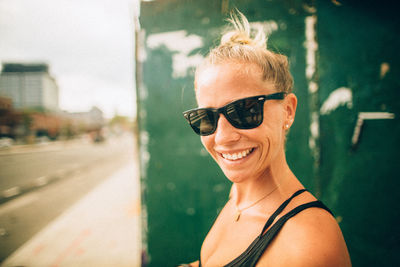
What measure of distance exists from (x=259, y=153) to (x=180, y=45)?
145 centimetres

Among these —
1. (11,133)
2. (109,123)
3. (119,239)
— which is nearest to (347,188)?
(119,239)

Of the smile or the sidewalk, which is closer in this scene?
the smile

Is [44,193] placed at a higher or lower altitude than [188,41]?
lower

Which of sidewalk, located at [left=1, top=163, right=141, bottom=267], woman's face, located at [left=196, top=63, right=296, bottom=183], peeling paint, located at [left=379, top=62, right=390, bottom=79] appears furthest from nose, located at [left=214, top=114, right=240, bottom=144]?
sidewalk, located at [left=1, top=163, right=141, bottom=267]

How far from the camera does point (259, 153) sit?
85 cm

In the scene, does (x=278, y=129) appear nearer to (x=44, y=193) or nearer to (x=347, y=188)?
(x=347, y=188)

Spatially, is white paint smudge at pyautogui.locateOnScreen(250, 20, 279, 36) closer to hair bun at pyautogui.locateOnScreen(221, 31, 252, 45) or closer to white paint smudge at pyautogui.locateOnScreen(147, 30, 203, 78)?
white paint smudge at pyautogui.locateOnScreen(147, 30, 203, 78)

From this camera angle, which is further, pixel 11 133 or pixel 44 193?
pixel 11 133

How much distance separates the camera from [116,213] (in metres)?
4.30

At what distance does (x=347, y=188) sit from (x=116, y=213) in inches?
166

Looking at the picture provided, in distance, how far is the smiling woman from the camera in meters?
0.72

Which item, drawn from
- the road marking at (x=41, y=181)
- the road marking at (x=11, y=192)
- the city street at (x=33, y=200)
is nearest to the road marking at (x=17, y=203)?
the city street at (x=33, y=200)

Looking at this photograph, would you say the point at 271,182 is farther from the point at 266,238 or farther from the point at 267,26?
the point at 267,26

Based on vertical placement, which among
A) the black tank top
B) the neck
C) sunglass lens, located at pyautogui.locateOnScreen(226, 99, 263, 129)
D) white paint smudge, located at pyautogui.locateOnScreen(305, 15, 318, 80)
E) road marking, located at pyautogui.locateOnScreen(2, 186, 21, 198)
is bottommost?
road marking, located at pyautogui.locateOnScreen(2, 186, 21, 198)
